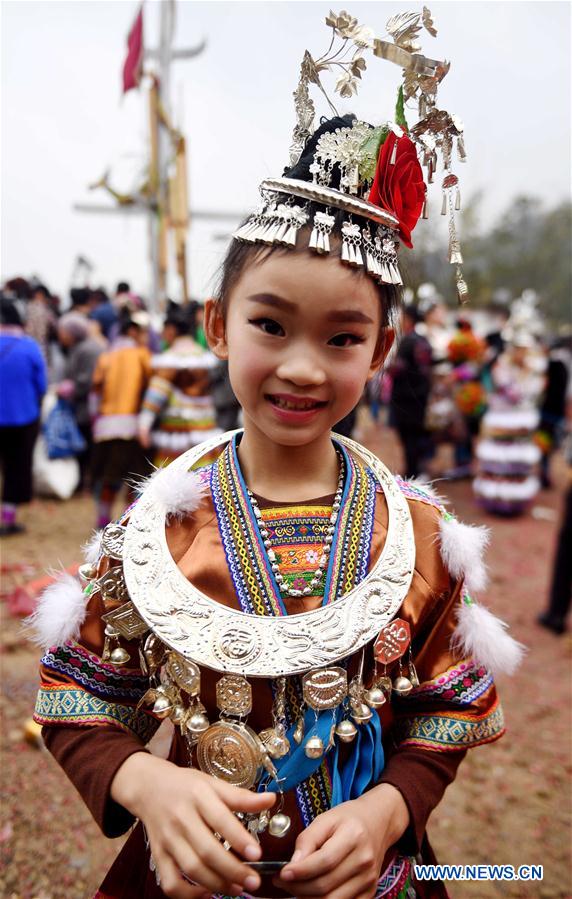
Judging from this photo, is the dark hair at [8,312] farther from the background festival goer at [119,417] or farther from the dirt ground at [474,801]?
the dirt ground at [474,801]

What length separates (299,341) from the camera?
3.43 feet

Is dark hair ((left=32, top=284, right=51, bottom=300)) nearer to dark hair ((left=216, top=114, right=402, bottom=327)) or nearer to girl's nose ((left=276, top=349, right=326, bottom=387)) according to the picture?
dark hair ((left=216, top=114, right=402, bottom=327))

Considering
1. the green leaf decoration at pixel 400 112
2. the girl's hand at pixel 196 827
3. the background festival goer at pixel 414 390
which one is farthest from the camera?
the background festival goer at pixel 414 390

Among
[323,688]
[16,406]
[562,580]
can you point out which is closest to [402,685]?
[323,688]

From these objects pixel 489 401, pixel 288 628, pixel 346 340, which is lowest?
pixel 489 401

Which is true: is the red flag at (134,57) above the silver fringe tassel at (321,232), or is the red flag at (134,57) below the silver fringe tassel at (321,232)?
above

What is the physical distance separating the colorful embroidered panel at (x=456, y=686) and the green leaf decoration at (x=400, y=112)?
995 millimetres

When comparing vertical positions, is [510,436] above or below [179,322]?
below

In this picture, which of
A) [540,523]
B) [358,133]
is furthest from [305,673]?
[540,523]

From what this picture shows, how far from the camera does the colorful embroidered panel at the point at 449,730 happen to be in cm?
116

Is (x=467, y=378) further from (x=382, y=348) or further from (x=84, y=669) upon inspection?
(x=84, y=669)

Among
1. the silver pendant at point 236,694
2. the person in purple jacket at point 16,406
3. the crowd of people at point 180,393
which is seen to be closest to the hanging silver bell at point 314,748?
the silver pendant at point 236,694

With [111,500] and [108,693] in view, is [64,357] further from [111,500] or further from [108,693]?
[108,693]

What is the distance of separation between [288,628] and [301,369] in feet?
1.41
